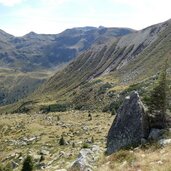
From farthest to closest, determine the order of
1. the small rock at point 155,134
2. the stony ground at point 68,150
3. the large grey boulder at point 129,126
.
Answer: the large grey boulder at point 129,126 < the small rock at point 155,134 < the stony ground at point 68,150

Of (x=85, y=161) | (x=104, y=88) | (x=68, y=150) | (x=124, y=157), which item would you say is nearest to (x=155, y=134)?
(x=85, y=161)

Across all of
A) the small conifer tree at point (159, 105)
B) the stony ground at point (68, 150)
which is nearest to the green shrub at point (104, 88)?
the stony ground at point (68, 150)

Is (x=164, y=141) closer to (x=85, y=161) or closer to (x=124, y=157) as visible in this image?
(x=124, y=157)

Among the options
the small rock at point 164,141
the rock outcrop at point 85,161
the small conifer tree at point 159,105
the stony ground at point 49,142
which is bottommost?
the stony ground at point 49,142

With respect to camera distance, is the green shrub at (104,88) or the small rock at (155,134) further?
the green shrub at (104,88)

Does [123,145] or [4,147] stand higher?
[123,145]

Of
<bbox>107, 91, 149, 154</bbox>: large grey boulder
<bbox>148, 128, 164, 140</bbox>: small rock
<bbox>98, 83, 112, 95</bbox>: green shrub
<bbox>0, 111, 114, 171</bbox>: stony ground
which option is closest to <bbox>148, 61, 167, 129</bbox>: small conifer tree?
<bbox>107, 91, 149, 154</bbox>: large grey boulder

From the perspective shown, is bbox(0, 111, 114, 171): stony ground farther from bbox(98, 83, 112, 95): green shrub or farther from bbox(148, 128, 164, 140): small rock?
bbox(98, 83, 112, 95): green shrub

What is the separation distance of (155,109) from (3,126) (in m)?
81.1

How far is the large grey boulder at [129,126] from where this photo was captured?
104ft

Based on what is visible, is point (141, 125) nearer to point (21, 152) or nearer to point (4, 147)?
point (21, 152)

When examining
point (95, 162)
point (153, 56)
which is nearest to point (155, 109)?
point (95, 162)

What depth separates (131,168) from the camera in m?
20.9

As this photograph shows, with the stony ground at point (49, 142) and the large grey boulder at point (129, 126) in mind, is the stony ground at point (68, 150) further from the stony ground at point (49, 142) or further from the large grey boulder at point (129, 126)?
the large grey boulder at point (129, 126)
